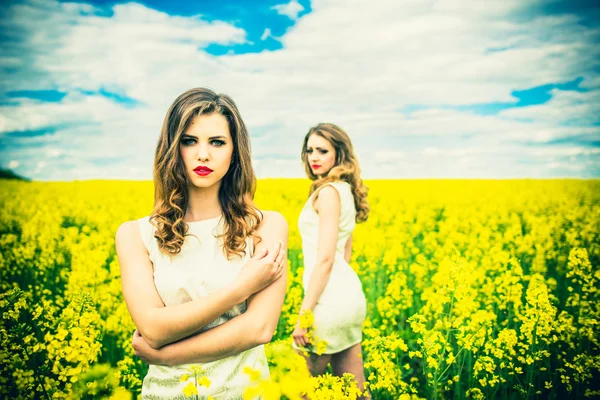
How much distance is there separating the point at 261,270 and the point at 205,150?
592mm

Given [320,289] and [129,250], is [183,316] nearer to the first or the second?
[129,250]

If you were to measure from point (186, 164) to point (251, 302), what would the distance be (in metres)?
0.69

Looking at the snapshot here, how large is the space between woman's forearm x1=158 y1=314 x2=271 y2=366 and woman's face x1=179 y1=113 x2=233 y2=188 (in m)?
0.64

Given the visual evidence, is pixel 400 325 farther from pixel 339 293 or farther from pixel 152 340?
pixel 152 340

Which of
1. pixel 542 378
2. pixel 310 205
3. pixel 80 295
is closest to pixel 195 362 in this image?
pixel 80 295

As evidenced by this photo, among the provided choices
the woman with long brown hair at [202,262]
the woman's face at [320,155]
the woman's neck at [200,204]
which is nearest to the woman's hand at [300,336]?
the woman with long brown hair at [202,262]

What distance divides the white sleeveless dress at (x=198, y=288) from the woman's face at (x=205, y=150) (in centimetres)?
28

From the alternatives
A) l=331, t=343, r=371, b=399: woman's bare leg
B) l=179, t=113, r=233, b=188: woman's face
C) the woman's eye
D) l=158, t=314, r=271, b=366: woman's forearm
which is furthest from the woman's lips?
l=331, t=343, r=371, b=399: woman's bare leg

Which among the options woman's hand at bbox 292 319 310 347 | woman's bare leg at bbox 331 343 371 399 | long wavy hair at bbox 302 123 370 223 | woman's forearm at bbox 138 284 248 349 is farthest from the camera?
long wavy hair at bbox 302 123 370 223

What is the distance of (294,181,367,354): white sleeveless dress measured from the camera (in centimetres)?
293

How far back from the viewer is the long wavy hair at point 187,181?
1856 millimetres

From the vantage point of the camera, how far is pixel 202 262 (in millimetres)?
1891

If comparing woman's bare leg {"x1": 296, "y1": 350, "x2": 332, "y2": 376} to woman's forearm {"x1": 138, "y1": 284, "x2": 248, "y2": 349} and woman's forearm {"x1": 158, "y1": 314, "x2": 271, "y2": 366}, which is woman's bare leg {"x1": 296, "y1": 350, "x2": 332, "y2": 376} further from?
woman's forearm {"x1": 138, "y1": 284, "x2": 248, "y2": 349}

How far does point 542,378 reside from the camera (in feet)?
12.2
